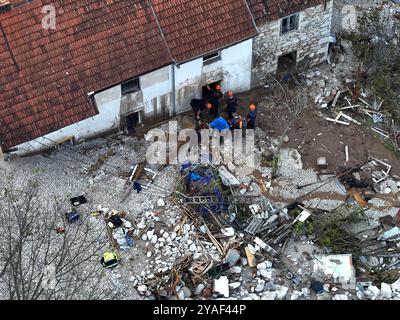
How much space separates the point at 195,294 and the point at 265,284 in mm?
2310

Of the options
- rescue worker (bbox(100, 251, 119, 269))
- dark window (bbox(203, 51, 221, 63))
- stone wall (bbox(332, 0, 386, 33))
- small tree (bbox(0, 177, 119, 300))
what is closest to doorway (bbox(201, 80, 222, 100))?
dark window (bbox(203, 51, 221, 63))

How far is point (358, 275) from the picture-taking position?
21156mm

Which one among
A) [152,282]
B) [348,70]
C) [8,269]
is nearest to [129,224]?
[152,282]

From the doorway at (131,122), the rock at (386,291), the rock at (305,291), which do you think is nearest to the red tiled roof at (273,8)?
the doorway at (131,122)

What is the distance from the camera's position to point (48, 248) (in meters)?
20.6

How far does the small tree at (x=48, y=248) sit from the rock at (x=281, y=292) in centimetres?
522

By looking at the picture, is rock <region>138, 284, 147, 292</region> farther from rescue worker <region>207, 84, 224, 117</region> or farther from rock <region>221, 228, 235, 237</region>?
rescue worker <region>207, 84, 224, 117</region>

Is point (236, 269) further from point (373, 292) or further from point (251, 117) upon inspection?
point (251, 117)

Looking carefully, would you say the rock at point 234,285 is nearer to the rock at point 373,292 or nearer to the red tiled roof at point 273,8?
the rock at point 373,292

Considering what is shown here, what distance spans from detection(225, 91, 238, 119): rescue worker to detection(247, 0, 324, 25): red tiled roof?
9.61ft

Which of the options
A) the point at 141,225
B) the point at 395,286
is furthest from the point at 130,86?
the point at 395,286

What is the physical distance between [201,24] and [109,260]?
9.02m

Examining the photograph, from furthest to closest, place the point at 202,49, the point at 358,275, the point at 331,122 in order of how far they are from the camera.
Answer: the point at 331,122
the point at 202,49
the point at 358,275
